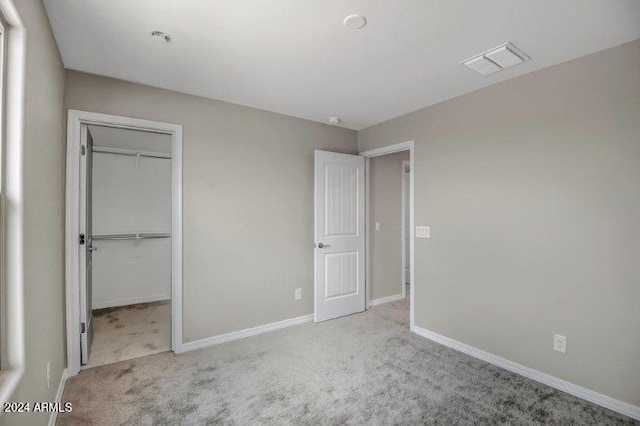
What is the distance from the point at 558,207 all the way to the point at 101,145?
5100 mm

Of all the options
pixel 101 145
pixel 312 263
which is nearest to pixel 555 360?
pixel 312 263

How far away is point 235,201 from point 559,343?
9.80ft

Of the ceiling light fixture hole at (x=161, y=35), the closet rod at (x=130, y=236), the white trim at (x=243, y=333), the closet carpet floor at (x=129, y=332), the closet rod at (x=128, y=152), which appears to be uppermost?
the ceiling light fixture hole at (x=161, y=35)

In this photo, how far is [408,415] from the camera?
2.02 meters

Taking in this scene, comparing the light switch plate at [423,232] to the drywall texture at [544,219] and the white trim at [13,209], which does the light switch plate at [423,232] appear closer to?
the drywall texture at [544,219]

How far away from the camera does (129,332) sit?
11.1 feet

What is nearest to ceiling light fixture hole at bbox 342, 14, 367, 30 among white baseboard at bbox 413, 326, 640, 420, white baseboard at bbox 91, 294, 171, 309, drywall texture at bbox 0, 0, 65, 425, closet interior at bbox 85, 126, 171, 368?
drywall texture at bbox 0, 0, 65, 425

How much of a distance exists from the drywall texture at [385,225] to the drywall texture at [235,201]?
95 centimetres

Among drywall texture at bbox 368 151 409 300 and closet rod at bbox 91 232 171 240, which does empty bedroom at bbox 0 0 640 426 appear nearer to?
drywall texture at bbox 368 151 409 300

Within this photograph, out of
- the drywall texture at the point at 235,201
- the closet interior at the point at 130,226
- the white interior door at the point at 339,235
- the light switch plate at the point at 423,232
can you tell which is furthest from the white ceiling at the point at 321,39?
the closet interior at the point at 130,226

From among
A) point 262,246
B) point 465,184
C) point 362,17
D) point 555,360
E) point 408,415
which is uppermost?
point 362,17

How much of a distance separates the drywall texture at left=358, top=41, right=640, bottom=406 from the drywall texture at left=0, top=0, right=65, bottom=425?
307cm

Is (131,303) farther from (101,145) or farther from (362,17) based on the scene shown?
(362,17)

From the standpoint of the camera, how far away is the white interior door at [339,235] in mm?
3713
